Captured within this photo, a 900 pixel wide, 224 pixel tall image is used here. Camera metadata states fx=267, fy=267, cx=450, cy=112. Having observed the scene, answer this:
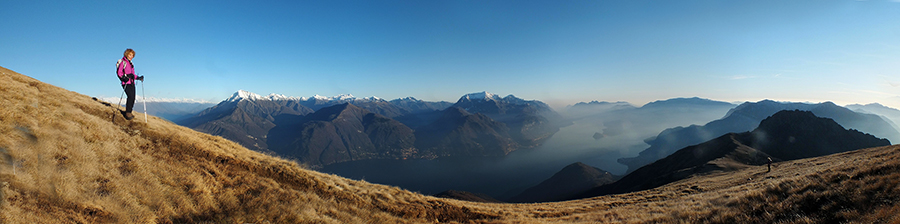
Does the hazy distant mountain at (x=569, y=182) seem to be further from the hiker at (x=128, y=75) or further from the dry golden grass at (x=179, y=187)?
the hiker at (x=128, y=75)

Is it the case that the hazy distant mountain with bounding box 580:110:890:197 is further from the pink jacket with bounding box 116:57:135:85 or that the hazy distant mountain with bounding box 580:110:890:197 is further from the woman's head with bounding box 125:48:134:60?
the woman's head with bounding box 125:48:134:60

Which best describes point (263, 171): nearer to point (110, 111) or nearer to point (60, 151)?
point (60, 151)

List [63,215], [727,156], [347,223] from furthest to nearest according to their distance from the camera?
[727,156] → [347,223] → [63,215]

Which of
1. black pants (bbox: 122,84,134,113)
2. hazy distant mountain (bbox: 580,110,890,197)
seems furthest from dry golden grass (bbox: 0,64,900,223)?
hazy distant mountain (bbox: 580,110,890,197)

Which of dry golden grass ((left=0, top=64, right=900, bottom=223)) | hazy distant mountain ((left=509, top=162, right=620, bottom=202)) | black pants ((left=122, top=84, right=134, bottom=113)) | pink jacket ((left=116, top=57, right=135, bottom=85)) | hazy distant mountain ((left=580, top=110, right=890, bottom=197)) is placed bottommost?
hazy distant mountain ((left=509, top=162, right=620, bottom=202))

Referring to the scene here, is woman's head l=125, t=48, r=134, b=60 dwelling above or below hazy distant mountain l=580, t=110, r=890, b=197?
above

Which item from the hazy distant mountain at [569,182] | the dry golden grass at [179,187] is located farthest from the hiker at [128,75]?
the hazy distant mountain at [569,182]

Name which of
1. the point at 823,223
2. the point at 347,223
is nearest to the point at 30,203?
the point at 347,223
